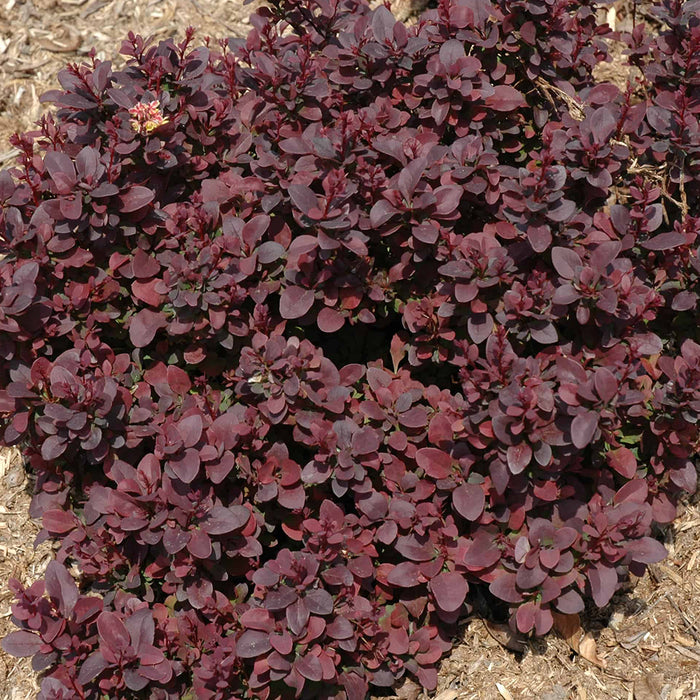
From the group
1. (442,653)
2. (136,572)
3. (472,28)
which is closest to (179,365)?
(136,572)

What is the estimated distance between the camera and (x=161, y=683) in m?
2.48

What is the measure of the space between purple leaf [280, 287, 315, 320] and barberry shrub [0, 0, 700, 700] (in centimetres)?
1

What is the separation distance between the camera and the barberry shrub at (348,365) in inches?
95.8

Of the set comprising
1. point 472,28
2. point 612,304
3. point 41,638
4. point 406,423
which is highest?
point 472,28

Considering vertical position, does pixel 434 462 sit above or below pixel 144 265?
below

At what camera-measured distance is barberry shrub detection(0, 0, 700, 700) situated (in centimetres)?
243

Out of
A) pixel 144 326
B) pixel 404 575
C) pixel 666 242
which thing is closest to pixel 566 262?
pixel 666 242

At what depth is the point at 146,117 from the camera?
2596mm

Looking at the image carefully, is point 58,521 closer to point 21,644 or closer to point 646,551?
point 21,644

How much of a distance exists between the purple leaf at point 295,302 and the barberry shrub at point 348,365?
0.04ft

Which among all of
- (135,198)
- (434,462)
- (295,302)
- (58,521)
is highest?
(135,198)

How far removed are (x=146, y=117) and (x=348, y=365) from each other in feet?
3.29

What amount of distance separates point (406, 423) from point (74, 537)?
112 centimetres

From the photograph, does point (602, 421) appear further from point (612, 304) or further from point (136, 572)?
point (136, 572)
